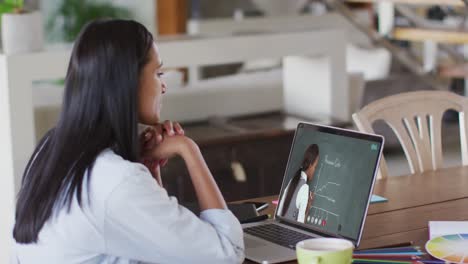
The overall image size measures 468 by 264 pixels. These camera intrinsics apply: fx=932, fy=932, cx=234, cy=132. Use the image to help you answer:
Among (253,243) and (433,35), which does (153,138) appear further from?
(433,35)

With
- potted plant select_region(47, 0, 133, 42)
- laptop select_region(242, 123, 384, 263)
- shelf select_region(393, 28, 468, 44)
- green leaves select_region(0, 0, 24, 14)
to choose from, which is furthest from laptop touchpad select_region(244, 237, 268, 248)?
potted plant select_region(47, 0, 133, 42)

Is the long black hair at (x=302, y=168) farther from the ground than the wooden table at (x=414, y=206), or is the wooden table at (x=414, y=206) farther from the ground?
the long black hair at (x=302, y=168)

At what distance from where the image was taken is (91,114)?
177 cm

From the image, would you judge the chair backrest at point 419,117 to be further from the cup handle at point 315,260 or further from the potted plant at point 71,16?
the potted plant at point 71,16

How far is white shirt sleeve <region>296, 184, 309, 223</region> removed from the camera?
7.03 ft

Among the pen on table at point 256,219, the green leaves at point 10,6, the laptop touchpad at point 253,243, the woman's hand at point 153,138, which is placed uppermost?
the green leaves at point 10,6

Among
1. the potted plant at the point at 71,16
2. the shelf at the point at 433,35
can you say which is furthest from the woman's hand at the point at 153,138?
the potted plant at the point at 71,16

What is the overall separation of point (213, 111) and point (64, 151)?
115 inches

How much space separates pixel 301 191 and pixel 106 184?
1.89 ft

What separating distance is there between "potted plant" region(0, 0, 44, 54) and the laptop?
1890mm

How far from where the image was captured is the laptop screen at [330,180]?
2020 millimetres

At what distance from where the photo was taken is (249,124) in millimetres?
4641

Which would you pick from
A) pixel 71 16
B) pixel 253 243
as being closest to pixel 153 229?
pixel 253 243

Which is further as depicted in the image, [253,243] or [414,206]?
[414,206]
